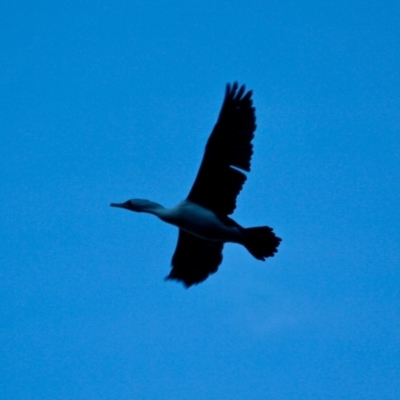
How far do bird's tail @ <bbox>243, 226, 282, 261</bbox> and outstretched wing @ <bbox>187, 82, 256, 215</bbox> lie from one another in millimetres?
600

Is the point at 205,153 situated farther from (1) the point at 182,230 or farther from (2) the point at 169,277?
(2) the point at 169,277

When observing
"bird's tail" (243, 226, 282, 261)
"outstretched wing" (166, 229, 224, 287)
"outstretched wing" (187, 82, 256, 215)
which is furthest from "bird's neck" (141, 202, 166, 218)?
"bird's tail" (243, 226, 282, 261)

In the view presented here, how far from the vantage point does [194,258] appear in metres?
13.1

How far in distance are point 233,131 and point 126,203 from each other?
190 centimetres

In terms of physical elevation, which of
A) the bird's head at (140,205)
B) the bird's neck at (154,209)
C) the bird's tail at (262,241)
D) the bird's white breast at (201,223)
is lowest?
the bird's tail at (262,241)

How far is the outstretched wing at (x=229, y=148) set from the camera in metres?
11.7

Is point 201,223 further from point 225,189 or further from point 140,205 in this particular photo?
point 140,205

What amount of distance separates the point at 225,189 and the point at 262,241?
33.1 inches

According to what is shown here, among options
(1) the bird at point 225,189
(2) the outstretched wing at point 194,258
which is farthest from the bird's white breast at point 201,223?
(2) the outstretched wing at point 194,258

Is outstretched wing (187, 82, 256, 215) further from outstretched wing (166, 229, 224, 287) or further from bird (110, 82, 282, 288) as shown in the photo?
outstretched wing (166, 229, 224, 287)

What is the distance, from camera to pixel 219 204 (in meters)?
12.1

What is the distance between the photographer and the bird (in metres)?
11.7

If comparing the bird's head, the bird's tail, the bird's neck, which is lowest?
the bird's tail

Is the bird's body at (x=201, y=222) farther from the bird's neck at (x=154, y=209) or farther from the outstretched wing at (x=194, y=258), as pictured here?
the outstretched wing at (x=194, y=258)
